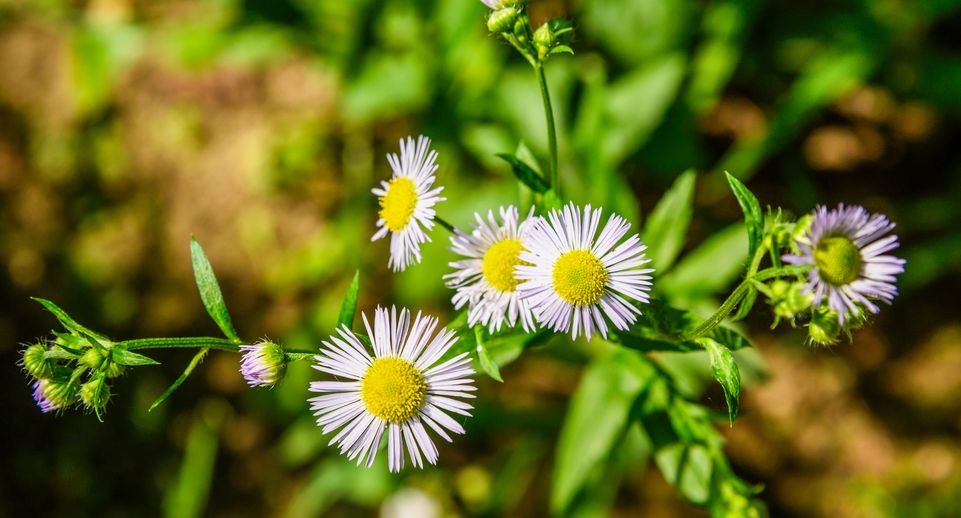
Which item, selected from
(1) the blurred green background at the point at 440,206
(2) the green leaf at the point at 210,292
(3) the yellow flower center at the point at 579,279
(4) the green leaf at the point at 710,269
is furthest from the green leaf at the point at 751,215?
(2) the green leaf at the point at 210,292

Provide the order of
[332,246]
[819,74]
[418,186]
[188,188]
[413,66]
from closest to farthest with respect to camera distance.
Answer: [418,186] < [819,74] < [413,66] < [332,246] < [188,188]

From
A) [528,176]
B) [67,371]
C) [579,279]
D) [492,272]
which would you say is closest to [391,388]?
[492,272]

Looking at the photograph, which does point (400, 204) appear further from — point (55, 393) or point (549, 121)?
point (55, 393)

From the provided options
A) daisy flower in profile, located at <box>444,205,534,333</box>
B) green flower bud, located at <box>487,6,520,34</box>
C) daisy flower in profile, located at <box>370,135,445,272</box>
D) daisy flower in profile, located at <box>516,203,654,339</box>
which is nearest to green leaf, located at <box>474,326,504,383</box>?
daisy flower in profile, located at <box>444,205,534,333</box>

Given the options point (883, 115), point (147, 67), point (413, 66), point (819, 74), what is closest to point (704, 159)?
point (819, 74)

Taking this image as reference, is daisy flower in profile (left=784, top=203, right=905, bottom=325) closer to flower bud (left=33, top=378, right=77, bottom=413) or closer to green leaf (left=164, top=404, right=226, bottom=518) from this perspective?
flower bud (left=33, top=378, right=77, bottom=413)

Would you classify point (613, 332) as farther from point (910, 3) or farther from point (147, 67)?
point (147, 67)
